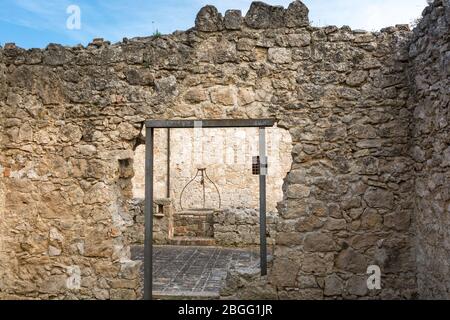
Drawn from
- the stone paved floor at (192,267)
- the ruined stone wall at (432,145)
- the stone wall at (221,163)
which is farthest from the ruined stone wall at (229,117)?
the stone wall at (221,163)

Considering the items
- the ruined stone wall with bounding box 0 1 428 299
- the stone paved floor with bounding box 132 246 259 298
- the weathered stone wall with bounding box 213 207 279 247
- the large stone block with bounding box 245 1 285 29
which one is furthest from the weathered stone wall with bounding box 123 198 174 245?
the large stone block with bounding box 245 1 285 29

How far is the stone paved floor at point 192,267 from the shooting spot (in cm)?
526

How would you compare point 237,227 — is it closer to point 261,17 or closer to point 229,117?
point 229,117

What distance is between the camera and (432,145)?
3275 millimetres

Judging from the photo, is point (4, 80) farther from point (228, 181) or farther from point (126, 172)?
point (228, 181)

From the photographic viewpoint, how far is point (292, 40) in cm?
379

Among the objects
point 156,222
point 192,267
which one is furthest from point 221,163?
point 192,267

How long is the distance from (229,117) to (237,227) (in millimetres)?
5366

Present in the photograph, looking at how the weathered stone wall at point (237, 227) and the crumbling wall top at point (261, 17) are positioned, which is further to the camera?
the weathered stone wall at point (237, 227)

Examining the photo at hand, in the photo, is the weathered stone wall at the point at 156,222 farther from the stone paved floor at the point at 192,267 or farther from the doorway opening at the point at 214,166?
the doorway opening at the point at 214,166

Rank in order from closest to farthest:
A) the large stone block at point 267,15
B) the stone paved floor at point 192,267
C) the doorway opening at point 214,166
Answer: the large stone block at point 267,15 < the stone paved floor at point 192,267 < the doorway opening at point 214,166

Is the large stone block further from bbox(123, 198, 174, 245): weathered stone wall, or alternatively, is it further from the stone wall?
the stone wall

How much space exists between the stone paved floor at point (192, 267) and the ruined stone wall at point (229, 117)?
1.20 m

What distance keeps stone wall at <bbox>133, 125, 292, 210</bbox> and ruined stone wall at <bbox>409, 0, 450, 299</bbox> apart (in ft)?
29.1
